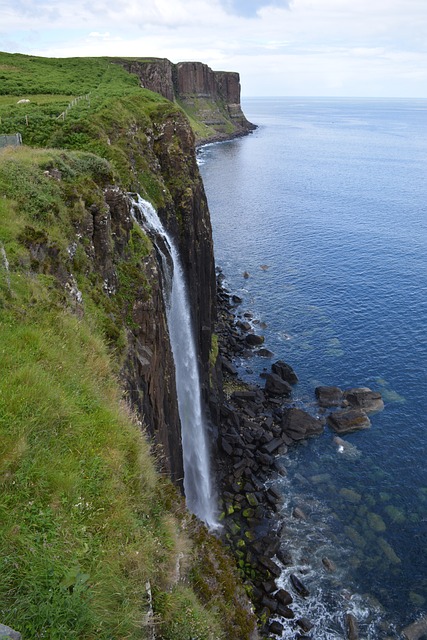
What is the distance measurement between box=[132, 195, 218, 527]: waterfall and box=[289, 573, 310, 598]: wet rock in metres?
6.25

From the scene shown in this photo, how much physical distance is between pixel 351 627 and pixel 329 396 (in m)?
24.0

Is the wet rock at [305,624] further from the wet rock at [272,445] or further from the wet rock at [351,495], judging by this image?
the wet rock at [272,445]

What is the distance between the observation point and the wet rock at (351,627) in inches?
1078

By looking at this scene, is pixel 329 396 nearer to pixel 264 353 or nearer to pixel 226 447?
pixel 264 353

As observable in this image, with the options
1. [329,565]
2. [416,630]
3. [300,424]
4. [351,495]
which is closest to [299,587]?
[329,565]

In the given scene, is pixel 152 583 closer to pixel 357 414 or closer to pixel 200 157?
pixel 357 414

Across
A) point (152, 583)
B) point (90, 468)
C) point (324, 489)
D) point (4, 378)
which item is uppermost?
point (4, 378)

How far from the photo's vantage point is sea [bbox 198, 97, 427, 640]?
102 ft

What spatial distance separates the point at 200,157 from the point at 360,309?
400 feet

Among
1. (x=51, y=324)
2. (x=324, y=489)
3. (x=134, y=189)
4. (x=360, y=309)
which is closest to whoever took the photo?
(x=51, y=324)

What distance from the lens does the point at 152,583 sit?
10242mm

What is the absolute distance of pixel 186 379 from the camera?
35.5 m

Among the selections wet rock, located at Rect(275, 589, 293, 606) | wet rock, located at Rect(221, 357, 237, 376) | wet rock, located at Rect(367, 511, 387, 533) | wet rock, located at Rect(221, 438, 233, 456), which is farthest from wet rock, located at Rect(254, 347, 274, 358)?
wet rock, located at Rect(275, 589, 293, 606)

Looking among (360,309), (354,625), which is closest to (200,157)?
(360,309)
